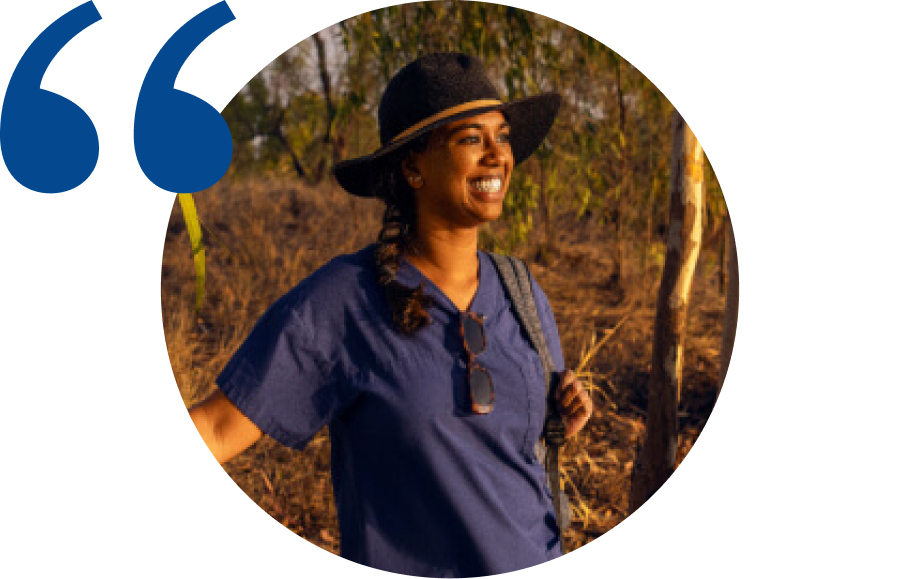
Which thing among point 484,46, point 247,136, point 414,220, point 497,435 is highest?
point 247,136

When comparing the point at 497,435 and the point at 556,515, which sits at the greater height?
the point at 497,435

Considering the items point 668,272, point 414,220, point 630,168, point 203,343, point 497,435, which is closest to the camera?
point 497,435

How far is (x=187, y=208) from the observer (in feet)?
5.39

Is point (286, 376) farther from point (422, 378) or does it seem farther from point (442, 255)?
point (442, 255)

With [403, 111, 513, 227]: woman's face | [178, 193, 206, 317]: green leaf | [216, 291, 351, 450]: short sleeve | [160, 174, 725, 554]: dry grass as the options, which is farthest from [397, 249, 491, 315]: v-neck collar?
[160, 174, 725, 554]: dry grass

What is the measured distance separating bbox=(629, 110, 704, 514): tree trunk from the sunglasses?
4.81ft

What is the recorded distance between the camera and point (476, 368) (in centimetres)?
174

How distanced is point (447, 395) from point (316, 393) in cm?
30

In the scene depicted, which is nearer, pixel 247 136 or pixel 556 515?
pixel 556 515

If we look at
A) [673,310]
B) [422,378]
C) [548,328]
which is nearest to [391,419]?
[422,378]

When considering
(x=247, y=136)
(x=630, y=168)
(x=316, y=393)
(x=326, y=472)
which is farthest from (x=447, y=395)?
(x=247, y=136)

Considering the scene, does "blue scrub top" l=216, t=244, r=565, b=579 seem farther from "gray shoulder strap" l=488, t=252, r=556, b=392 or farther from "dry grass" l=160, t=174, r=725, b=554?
"dry grass" l=160, t=174, r=725, b=554

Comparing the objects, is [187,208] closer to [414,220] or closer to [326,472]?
[414,220]

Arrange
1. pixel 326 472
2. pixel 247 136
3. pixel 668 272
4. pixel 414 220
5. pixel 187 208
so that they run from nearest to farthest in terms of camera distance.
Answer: pixel 187 208, pixel 414 220, pixel 668 272, pixel 326 472, pixel 247 136
